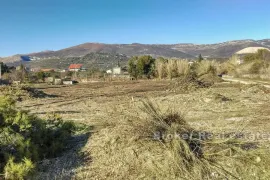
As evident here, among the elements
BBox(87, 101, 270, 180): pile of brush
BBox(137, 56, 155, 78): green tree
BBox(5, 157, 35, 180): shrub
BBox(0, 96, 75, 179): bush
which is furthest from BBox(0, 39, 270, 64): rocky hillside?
BBox(5, 157, 35, 180): shrub

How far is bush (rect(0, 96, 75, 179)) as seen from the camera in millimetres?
3462

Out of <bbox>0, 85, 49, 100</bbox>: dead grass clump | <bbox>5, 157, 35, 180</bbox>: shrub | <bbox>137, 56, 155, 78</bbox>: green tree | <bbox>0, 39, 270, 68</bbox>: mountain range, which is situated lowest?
<bbox>0, 85, 49, 100</bbox>: dead grass clump

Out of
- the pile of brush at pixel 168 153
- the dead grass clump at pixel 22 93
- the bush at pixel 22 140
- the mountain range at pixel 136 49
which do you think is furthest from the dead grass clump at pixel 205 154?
the mountain range at pixel 136 49

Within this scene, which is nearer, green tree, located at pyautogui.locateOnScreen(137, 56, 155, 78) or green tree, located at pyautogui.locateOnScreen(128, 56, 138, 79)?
green tree, located at pyautogui.locateOnScreen(137, 56, 155, 78)

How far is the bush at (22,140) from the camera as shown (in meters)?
3.46

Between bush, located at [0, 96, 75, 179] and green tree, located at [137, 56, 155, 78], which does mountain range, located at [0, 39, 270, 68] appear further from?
bush, located at [0, 96, 75, 179]

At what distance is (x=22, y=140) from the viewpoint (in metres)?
3.88

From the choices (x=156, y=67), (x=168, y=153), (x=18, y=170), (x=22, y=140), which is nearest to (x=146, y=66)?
(x=156, y=67)

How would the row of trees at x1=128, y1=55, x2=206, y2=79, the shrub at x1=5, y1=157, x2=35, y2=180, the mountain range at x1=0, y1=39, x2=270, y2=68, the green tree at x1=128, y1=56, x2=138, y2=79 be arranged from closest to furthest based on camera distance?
the shrub at x1=5, y1=157, x2=35, y2=180, the row of trees at x1=128, y1=55, x2=206, y2=79, the green tree at x1=128, y1=56, x2=138, y2=79, the mountain range at x1=0, y1=39, x2=270, y2=68

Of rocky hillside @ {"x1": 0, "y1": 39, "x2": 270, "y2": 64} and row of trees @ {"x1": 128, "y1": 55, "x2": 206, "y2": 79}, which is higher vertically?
rocky hillside @ {"x1": 0, "y1": 39, "x2": 270, "y2": 64}

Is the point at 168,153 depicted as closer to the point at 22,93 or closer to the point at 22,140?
the point at 22,140

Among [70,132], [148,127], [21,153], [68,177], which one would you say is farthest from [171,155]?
[70,132]

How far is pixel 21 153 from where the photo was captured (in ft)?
12.1

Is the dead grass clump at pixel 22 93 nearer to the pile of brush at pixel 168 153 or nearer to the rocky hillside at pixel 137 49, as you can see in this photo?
the pile of brush at pixel 168 153
